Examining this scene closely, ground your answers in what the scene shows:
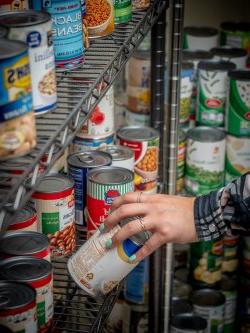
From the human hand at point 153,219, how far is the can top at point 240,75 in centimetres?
79

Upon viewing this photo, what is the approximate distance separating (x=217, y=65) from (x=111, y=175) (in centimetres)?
80

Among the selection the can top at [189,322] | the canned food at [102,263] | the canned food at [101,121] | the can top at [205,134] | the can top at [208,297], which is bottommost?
the can top at [189,322]

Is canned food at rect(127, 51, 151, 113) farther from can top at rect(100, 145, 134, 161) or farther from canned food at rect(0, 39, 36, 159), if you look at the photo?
canned food at rect(0, 39, 36, 159)

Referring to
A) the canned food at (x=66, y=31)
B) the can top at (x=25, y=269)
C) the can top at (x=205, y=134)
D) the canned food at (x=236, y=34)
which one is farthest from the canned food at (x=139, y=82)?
the can top at (x=25, y=269)

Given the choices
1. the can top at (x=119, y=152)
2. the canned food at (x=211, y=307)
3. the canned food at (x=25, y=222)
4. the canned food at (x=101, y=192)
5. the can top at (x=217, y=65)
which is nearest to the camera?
the canned food at (x=25, y=222)

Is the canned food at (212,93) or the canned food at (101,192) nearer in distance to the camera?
the canned food at (101,192)

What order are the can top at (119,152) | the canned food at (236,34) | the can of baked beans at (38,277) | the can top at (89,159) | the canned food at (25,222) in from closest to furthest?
the can of baked beans at (38,277) → the canned food at (25,222) → the can top at (89,159) → the can top at (119,152) → the canned food at (236,34)

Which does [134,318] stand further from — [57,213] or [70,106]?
[70,106]

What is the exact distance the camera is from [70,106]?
4.22 ft

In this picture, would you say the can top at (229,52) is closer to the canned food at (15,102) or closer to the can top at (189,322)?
the can top at (189,322)

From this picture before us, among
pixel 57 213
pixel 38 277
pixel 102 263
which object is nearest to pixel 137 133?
pixel 57 213

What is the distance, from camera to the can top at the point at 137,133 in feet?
6.35

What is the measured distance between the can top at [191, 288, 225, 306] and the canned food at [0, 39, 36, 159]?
1534mm

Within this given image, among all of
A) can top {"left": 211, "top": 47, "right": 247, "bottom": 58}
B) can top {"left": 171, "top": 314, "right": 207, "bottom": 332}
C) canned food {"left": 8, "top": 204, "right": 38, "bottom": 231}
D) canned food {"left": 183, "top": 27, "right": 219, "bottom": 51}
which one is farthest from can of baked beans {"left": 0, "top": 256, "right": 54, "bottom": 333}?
canned food {"left": 183, "top": 27, "right": 219, "bottom": 51}
